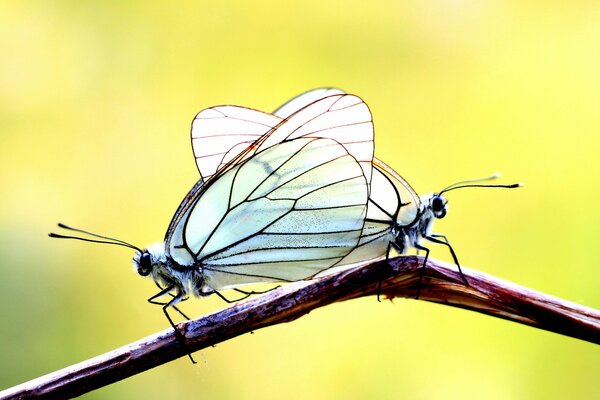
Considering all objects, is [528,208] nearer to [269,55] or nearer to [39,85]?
[269,55]

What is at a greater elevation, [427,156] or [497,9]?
[497,9]

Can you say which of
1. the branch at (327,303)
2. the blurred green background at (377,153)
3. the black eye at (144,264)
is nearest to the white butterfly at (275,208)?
the black eye at (144,264)

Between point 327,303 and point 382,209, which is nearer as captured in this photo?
point 327,303

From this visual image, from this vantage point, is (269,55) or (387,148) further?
(269,55)

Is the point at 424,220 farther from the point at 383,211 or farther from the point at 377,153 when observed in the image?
the point at 377,153

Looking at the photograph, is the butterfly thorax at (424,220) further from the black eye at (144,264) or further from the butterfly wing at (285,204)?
the black eye at (144,264)

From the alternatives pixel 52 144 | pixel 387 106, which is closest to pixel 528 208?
pixel 387 106

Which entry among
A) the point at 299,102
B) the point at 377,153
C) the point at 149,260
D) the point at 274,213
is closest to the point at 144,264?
the point at 149,260

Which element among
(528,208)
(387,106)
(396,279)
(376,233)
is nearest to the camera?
(396,279)
